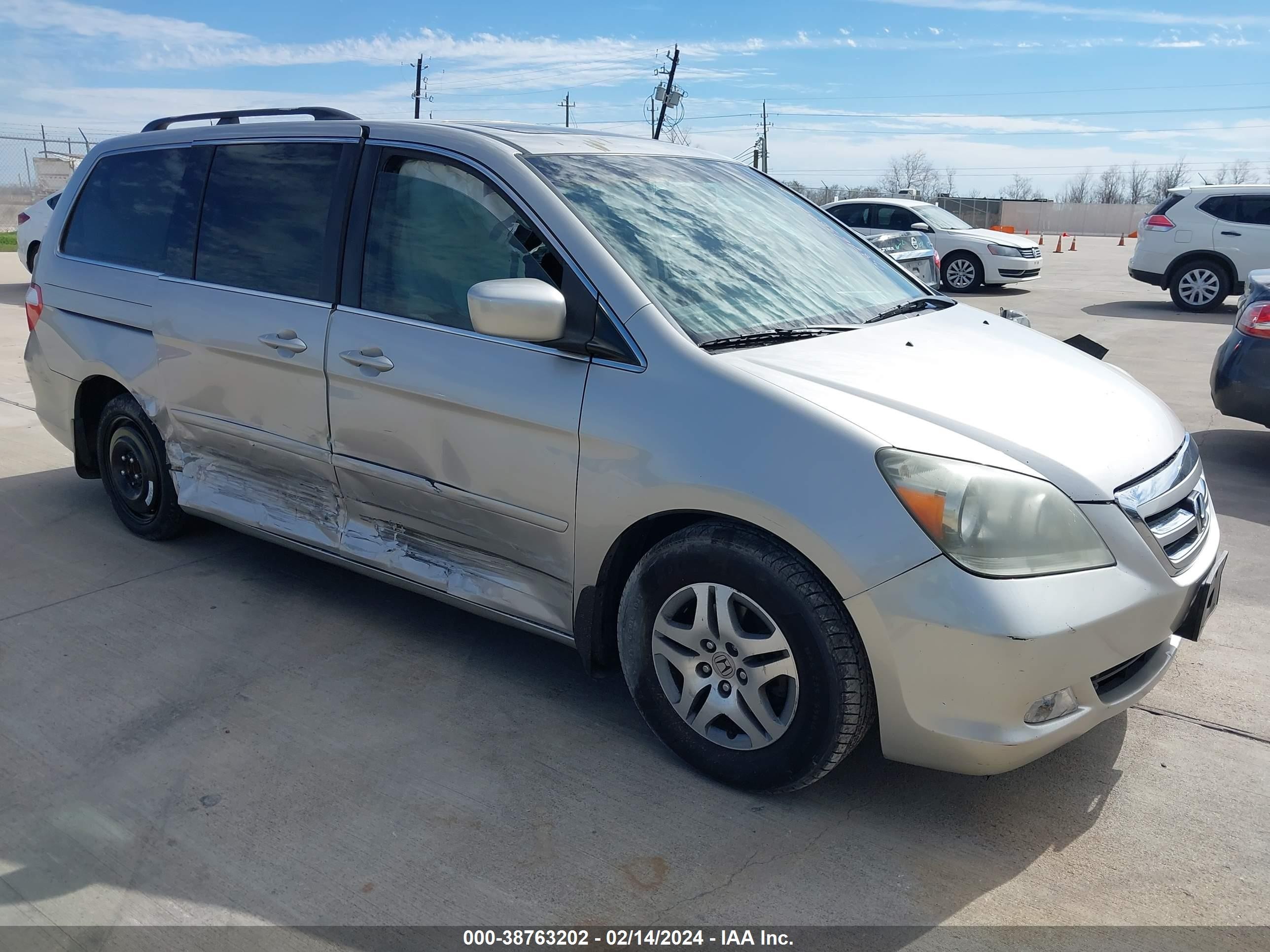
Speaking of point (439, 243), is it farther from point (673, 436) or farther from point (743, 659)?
point (743, 659)

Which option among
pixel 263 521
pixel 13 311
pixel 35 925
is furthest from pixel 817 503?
pixel 13 311

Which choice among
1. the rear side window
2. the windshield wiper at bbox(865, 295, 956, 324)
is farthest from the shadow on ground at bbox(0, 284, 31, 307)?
the rear side window

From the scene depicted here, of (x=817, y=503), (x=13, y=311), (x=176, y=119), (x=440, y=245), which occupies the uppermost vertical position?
(x=176, y=119)

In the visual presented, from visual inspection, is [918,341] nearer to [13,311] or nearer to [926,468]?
[926,468]

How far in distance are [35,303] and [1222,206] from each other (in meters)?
14.5

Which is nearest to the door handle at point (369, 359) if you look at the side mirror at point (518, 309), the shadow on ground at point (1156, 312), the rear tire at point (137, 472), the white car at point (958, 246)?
the side mirror at point (518, 309)

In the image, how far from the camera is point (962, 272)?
17656 millimetres

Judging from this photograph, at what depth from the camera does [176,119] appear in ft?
16.3

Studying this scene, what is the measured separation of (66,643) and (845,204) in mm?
15761

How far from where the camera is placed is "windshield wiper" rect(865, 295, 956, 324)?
3719mm

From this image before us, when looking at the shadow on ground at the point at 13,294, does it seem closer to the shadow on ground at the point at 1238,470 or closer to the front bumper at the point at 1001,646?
the shadow on ground at the point at 1238,470

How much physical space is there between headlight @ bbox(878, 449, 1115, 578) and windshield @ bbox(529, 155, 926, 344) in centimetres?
Result: 79

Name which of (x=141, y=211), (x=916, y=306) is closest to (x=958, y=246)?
(x=916, y=306)

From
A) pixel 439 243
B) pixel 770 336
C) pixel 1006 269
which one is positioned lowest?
pixel 1006 269
